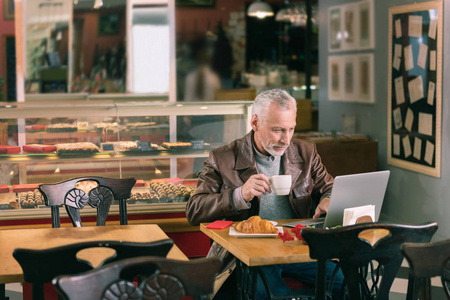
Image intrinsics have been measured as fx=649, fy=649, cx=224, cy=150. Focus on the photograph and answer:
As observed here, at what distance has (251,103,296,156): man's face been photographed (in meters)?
3.12

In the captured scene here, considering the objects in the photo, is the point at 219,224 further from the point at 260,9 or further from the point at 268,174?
the point at 260,9

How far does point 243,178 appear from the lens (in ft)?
10.6

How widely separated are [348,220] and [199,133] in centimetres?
177

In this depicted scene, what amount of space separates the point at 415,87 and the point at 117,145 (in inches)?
121

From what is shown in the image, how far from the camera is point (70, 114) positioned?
412 centimetres

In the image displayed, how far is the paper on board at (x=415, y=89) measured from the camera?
5.87 m

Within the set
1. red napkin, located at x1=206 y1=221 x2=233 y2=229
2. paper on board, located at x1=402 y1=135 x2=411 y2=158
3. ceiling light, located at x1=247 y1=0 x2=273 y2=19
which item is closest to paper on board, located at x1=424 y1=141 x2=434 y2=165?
paper on board, located at x1=402 y1=135 x2=411 y2=158

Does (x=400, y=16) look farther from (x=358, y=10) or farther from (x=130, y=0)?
(x=130, y=0)

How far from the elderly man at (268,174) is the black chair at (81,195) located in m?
0.39

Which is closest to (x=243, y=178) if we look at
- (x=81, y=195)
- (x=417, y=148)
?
(x=81, y=195)

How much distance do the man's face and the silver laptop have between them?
48 centimetres

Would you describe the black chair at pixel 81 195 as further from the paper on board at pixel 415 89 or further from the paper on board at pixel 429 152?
the paper on board at pixel 415 89

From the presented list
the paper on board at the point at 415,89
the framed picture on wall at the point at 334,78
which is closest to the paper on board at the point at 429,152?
the paper on board at the point at 415,89

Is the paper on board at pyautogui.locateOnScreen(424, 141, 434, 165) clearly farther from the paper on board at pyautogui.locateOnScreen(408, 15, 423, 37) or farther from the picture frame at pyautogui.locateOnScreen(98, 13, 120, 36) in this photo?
the picture frame at pyautogui.locateOnScreen(98, 13, 120, 36)
